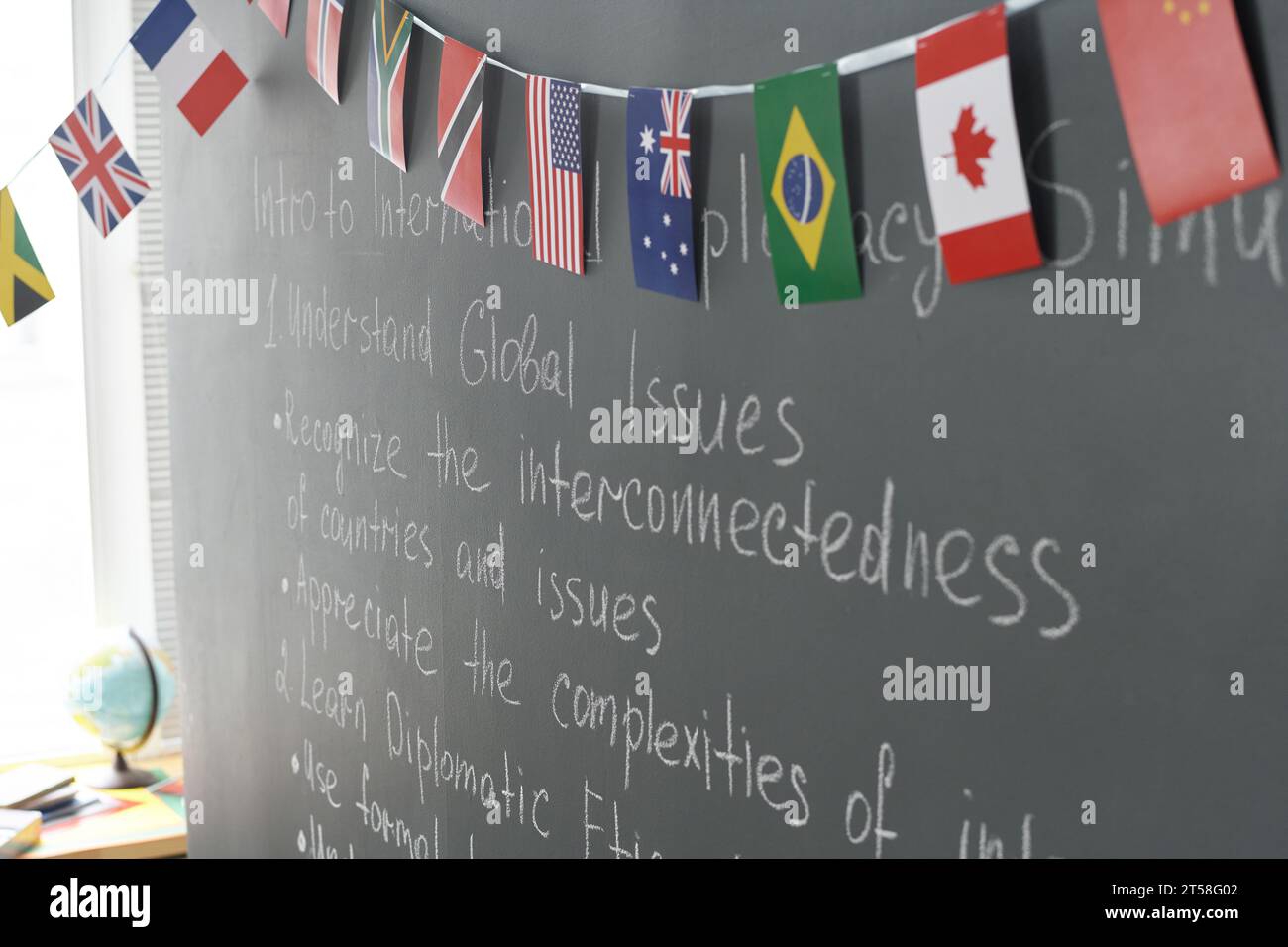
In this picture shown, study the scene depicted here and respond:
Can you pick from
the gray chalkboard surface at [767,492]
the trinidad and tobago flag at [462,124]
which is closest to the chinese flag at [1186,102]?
the gray chalkboard surface at [767,492]

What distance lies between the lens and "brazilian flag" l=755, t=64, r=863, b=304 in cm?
101

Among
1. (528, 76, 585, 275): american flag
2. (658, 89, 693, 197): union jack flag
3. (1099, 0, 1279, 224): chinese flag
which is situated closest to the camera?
(1099, 0, 1279, 224): chinese flag

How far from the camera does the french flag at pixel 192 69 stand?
6.38 feet

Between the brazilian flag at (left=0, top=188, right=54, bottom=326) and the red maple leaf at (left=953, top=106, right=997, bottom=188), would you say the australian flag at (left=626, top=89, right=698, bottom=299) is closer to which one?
the red maple leaf at (left=953, top=106, right=997, bottom=188)

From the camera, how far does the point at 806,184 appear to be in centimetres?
104

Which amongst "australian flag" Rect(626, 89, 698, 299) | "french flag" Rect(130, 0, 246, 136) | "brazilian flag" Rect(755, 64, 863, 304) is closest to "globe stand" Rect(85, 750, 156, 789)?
"french flag" Rect(130, 0, 246, 136)

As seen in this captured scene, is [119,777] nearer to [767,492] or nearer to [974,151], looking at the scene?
[767,492]

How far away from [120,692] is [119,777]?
0.25m

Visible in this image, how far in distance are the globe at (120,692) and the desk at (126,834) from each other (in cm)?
15

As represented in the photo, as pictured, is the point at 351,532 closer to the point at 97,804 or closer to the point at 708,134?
the point at 708,134

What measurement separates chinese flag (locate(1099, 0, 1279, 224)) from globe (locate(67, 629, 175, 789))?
2679 mm

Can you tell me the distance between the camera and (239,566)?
92.9 inches

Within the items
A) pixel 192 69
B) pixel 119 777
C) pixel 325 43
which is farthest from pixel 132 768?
pixel 325 43

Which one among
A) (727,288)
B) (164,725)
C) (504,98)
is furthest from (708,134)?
(164,725)
